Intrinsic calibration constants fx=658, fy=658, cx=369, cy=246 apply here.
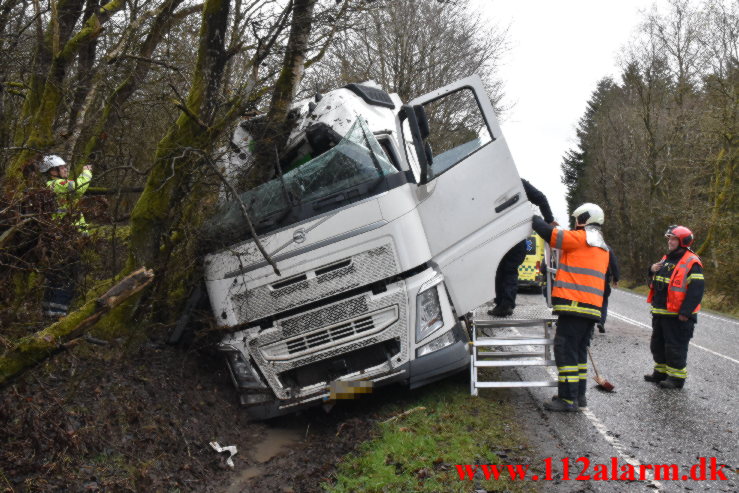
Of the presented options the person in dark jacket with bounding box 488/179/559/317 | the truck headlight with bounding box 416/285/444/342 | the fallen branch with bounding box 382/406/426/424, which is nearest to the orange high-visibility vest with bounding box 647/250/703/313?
the person in dark jacket with bounding box 488/179/559/317

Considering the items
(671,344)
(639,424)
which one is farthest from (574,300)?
(671,344)

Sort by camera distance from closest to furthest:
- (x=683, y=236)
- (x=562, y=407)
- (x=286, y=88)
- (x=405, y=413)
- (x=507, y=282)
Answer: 1. (x=405, y=413)
2. (x=562, y=407)
3. (x=683, y=236)
4. (x=286, y=88)
5. (x=507, y=282)

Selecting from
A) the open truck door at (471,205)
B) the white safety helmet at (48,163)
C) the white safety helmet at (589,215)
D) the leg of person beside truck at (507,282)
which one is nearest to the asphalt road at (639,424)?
the leg of person beside truck at (507,282)

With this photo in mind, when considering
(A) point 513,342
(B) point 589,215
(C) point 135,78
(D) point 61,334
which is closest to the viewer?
(D) point 61,334

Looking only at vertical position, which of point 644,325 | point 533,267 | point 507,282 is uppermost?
point 507,282

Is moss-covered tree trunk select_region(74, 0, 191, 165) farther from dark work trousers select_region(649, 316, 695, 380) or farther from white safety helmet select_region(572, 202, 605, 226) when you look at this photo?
dark work trousers select_region(649, 316, 695, 380)

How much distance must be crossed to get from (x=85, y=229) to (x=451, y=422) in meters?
3.49

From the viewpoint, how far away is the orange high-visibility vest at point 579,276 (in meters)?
6.08

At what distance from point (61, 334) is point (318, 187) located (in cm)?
263

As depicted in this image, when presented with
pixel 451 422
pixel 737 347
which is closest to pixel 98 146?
pixel 451 422

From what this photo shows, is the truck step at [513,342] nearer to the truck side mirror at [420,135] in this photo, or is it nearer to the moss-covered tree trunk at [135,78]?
the truck side mirror at [420,135]

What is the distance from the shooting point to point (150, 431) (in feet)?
16.0

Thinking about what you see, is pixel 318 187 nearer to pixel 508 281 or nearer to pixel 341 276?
pixel 341 276

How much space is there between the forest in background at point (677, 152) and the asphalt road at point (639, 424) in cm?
1303
